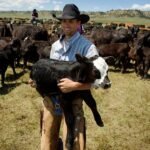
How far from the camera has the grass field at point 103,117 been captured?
7.81 metres

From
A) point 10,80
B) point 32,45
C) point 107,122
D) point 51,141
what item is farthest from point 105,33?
point 51,141

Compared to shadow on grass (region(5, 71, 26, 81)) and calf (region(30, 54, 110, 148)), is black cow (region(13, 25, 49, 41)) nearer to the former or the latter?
shadow on grass (region(5, 71, 26, 81))

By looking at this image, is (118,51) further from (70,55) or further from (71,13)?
(71,13)

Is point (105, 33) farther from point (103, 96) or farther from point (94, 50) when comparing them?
point (94, 50)

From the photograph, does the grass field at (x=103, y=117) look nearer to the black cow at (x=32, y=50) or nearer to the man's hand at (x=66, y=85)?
the black cow at (x=32, y=50)

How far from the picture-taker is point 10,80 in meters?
13.6

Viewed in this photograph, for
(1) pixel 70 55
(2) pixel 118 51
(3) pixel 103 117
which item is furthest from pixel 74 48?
(2) pixel 118 51

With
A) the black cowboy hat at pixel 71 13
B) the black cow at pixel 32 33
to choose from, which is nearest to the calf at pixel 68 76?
the black cowboy hat at pixel 71 13

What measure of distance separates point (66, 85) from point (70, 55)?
0.56 m

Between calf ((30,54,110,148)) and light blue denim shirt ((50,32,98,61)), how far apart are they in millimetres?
259

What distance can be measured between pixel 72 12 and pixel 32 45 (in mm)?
11263

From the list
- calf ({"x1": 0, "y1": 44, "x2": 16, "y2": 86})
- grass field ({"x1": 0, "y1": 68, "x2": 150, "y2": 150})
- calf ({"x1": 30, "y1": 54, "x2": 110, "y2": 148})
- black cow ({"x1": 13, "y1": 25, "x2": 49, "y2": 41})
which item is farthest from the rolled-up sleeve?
black cow ({"x1": 13, "y1": 25, "x2": 49, "y2": 41})

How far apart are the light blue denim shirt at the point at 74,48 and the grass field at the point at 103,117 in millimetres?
3288

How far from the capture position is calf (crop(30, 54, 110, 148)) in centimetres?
417
